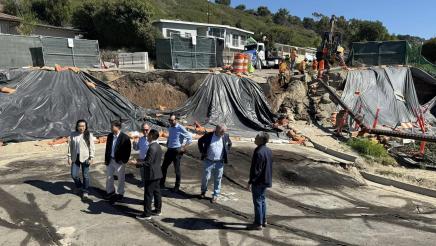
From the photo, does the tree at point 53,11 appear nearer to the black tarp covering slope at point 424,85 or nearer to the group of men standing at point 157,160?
the black tarp covering slope at point 424,85

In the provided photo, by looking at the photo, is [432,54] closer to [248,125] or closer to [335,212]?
[248,125]

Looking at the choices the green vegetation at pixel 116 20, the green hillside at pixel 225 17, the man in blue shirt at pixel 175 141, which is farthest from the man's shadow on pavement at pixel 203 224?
the green hillside at pixel 225 17

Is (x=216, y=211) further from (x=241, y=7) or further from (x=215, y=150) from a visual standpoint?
(x=241, y=7)

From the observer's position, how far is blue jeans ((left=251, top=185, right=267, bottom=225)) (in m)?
7.50

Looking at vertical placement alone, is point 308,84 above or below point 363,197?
above

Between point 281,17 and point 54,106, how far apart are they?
394ft

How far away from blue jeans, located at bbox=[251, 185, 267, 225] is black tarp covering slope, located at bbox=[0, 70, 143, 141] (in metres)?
9.57

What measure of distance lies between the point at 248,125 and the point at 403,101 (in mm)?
11931

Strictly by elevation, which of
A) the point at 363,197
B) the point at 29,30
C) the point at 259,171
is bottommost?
the point at 363,197

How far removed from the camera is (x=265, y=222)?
7930 millimetres

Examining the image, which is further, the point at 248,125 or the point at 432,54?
the point at 432,54

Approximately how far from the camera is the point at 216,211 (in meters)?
8.74

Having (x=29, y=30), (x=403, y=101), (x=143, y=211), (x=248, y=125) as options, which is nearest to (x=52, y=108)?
(x=248, y=125)

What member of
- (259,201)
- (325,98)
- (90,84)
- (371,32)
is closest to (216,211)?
(259,201)
